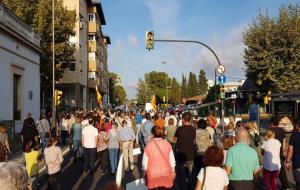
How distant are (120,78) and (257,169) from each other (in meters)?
149

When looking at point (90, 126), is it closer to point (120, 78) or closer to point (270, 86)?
point (270, 86)

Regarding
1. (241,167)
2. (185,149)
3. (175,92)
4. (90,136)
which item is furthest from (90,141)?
(175,92)

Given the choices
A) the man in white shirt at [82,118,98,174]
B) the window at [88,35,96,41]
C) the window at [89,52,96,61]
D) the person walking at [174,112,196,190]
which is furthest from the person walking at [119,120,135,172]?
the window at [88,35,96,41]

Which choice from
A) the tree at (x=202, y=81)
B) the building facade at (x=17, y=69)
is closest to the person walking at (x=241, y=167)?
the building facade at (x=17, y=69)

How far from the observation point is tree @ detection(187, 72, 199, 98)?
14050cm

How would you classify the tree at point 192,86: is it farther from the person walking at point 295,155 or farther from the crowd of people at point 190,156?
the person walking at point 295,155

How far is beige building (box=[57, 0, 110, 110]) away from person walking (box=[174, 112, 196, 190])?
118 ft

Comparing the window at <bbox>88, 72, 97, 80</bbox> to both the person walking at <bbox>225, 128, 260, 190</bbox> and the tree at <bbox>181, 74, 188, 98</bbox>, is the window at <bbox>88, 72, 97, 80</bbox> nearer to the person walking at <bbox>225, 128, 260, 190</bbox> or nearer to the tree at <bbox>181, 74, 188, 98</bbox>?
the person walking at <bbox>225, 128, 260, 190</bbox>

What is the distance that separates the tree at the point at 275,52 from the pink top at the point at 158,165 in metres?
33.3

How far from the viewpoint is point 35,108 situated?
2958 cm

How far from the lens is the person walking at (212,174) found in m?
5.98

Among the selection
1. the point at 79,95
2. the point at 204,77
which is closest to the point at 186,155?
the point at 79,95

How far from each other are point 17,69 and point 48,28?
1140 cm

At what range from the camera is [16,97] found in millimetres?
25562
